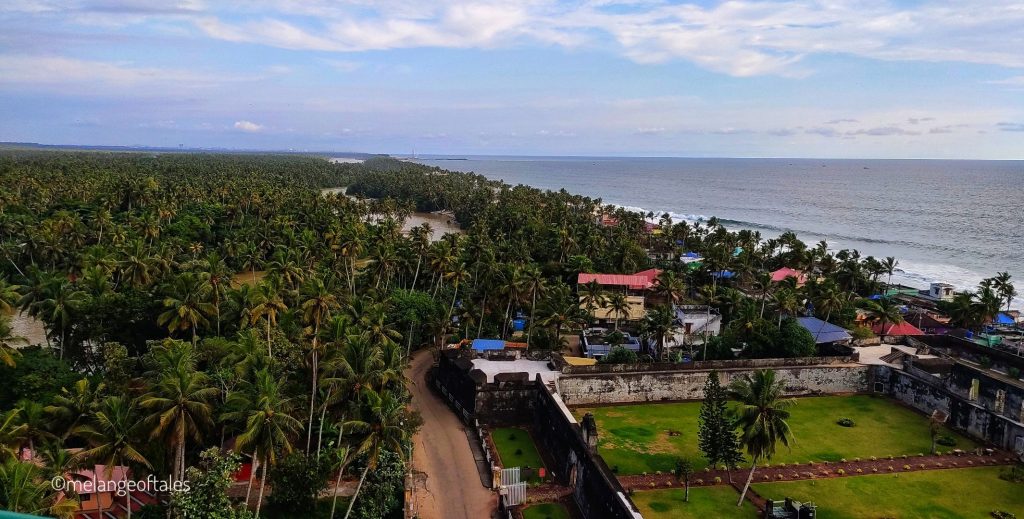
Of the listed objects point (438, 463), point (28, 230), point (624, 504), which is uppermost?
point (28, 230)

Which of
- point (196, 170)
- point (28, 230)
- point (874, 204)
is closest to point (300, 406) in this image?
point (28, 230)

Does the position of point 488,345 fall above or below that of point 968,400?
below

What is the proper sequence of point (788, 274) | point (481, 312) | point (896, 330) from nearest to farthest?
point (481, 312) < point (896, 330) < point (788, 274)

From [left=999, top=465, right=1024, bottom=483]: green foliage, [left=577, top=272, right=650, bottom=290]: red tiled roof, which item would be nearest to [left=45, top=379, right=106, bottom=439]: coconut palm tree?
[left=999, top=465, right=1024, bottom=483]: green foliage

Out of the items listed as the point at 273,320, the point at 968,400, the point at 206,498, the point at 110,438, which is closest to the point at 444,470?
the point at 206,498

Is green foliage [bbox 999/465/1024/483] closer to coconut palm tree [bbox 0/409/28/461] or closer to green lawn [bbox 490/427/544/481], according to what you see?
green lawn [bbox 490/427/544/481]

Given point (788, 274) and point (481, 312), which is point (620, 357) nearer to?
point (481, 312)

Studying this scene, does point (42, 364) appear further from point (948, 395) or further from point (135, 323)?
point (948, 395)
